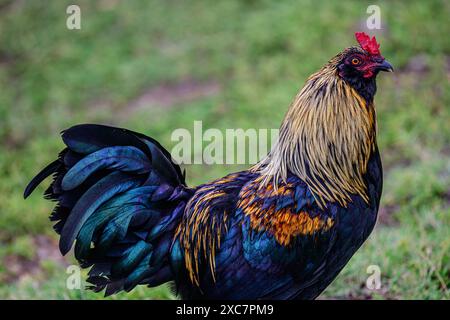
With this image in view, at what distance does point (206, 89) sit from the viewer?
340 inches

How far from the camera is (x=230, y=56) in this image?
905 centimetres

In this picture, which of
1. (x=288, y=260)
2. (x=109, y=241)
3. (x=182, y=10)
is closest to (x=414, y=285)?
(x=288, y=260)

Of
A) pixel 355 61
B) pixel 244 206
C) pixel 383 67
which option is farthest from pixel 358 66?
pixel 244 206

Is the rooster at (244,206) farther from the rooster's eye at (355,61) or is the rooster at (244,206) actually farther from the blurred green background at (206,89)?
Answer: the blurred green background at (206,89)

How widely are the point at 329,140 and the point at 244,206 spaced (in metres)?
0.59

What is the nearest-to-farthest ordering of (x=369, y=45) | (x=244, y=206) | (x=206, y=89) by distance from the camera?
(x=244, y=206)
(x=369, y=45)
(x=206, y=89)

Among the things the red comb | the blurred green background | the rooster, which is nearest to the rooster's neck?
the rooster

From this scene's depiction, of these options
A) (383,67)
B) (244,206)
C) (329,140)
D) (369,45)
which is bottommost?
(244,206)

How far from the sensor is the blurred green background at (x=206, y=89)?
5.48 meters

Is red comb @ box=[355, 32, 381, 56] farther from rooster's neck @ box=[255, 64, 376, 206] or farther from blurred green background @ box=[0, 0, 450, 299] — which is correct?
blurred green background @ box=[0, 0, 450, 299]

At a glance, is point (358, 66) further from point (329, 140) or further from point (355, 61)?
point (329, 140)

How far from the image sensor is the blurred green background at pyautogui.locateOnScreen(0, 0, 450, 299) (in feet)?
18.0

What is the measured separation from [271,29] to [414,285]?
5494 mm
